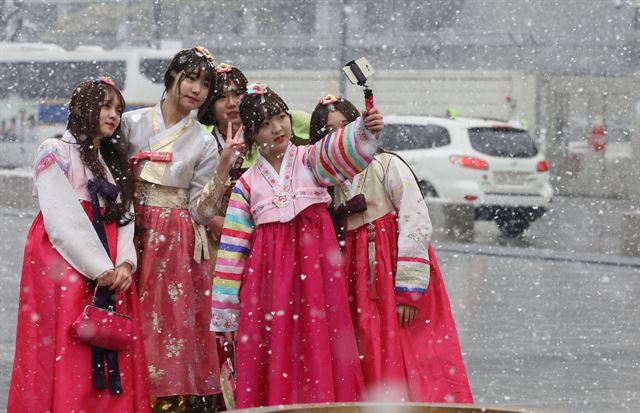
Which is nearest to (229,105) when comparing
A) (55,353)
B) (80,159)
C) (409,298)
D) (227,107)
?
(227,107)

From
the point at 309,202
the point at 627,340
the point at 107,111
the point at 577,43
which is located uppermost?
the point at 577,43

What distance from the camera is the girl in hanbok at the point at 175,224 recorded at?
432 cm

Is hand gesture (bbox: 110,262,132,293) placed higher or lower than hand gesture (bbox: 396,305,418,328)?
higher

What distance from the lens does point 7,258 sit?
1240 cm

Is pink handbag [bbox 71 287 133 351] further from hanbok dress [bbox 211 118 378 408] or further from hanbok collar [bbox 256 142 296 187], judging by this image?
hanbok collar [bbox 256 142 296 187]

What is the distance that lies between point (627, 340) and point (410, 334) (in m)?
3.72

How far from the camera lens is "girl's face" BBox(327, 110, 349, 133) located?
4.18 metres

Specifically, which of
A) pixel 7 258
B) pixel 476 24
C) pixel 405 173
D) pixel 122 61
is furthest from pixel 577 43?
pixel 405 173

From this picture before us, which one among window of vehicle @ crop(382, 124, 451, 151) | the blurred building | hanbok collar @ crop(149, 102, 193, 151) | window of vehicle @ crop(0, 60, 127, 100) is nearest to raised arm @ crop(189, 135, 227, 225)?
hanbok collar @ crop(149, 102, 193, 151)

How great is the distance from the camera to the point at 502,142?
17.1 m

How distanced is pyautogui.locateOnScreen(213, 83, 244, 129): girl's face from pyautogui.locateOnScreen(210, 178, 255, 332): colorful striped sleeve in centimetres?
68

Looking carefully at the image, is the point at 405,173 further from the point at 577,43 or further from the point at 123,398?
the point at 577,43

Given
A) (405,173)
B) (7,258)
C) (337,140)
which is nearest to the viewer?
(337,140)

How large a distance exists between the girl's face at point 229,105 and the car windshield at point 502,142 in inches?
493
